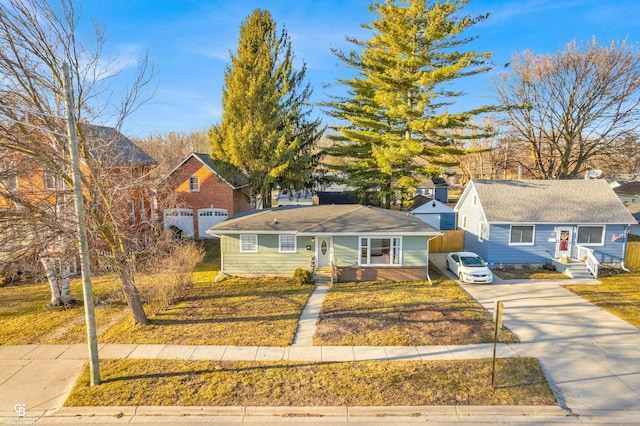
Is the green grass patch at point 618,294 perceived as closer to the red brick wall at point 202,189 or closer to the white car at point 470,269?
the white car at point 470,269

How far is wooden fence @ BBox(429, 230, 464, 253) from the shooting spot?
76.9ft

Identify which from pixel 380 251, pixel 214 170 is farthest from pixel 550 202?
pixel 214 170

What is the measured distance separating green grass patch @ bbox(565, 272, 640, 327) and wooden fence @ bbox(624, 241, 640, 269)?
4.52 ft

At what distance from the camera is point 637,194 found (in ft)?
105

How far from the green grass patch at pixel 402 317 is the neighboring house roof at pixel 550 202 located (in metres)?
6.44

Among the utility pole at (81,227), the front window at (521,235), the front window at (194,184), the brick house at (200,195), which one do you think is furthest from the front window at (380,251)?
the front window at (194,184)

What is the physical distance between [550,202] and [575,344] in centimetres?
1222

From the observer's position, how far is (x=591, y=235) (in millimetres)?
19781

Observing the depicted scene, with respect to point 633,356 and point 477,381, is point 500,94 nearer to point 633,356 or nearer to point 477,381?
point 633,356

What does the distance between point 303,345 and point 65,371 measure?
6482 mm

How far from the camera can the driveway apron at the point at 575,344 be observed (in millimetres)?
8398

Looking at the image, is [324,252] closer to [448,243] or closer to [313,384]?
[313,384]

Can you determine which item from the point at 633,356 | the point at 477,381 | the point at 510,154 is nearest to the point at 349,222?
the point at 477,381
